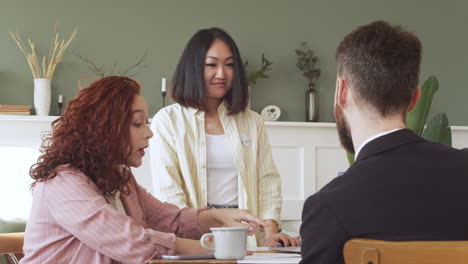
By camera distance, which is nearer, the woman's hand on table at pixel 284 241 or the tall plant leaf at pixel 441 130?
the woman's hand on table at pixel 284 241

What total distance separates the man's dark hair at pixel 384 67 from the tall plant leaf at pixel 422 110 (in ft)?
5.14

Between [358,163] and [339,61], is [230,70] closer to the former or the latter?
[339,61]

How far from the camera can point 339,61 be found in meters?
1.40

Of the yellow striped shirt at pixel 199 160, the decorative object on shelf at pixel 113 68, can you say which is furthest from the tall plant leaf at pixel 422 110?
the decorative object on shelf at pixel 113 68

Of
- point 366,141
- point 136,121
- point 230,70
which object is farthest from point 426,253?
point 230,70

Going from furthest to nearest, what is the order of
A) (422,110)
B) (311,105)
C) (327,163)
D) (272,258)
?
(311,105)
(327,163)
(422,110)
(272,258)

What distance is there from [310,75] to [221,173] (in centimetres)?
270

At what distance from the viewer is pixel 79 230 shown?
154 cm

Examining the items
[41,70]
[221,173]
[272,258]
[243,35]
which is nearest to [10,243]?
[221,173]

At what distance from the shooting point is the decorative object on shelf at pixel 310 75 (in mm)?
4992

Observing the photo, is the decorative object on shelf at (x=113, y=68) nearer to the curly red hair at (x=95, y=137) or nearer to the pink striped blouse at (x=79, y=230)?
the curly red hair at (x=95, y=137)

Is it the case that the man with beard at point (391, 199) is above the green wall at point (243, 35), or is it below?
below

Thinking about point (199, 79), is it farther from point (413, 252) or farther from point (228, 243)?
point (413, 252)

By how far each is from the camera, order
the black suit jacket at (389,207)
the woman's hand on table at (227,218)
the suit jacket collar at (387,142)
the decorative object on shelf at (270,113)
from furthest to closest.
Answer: the decorative object on shelf at (270,113) → the woman's hand on table at (227,218) → the suit jacket collar at (387,142) → the black suit jacket at (389,207)
